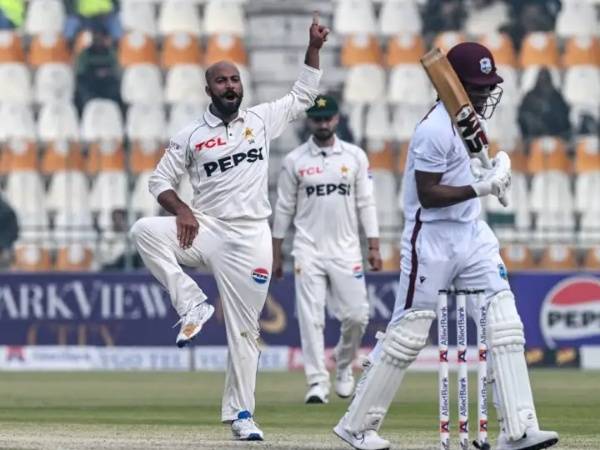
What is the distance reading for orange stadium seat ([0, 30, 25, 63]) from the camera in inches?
760

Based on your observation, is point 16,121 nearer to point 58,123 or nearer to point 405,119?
point 58,123

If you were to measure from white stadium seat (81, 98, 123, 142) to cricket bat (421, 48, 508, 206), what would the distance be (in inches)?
456

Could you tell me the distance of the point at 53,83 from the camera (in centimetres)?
1872

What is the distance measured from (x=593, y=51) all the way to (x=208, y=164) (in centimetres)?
1165

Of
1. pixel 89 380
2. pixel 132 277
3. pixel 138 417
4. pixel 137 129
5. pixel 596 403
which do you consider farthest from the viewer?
pixel 137 129

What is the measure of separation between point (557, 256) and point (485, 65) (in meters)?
9.75

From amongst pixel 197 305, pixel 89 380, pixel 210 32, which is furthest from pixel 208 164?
pixel 210 32

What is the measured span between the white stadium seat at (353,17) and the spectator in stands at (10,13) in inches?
151

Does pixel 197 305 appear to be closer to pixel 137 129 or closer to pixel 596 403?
pixel 596 403

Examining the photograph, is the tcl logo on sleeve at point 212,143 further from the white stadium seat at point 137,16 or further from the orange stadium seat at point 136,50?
the white stadium seat at point 137,16

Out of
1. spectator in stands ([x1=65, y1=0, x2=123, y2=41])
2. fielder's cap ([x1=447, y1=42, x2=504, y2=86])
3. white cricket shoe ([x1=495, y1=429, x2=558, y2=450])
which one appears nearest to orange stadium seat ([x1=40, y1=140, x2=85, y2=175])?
spectator in stands ([x1=65, y1=0, x2=123, y2=41])

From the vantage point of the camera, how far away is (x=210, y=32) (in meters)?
19.3

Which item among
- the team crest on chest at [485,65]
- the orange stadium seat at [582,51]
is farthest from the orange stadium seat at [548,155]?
the team crest on chest at [485,65]

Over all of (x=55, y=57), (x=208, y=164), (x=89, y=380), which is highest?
(x=55, y=57)
